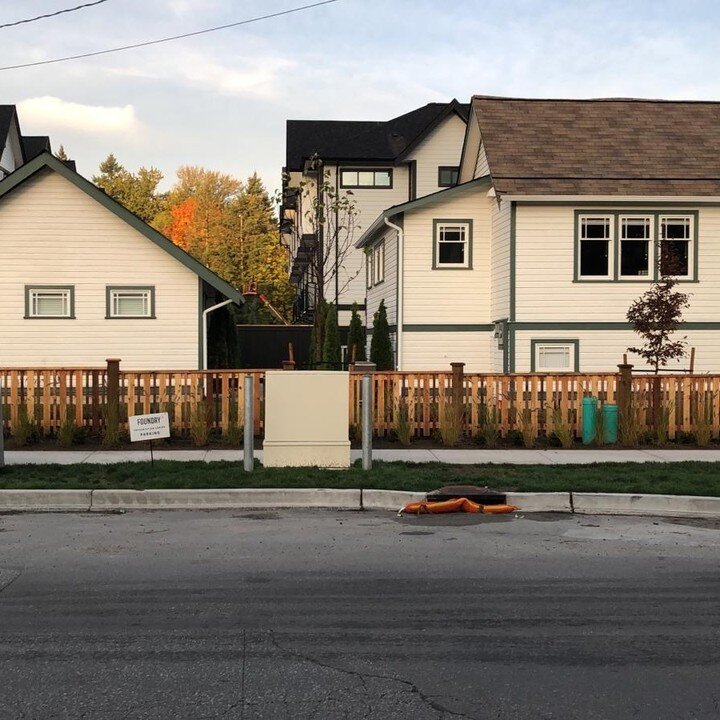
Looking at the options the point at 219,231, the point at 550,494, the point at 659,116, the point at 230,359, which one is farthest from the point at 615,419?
the point at 219,231

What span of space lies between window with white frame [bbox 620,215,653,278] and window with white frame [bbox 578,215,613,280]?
1.07 feet

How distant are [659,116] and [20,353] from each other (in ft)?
57.2

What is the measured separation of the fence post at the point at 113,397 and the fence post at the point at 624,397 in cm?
799

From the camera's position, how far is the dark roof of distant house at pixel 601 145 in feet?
75.9

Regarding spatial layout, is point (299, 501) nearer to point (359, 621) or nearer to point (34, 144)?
point (359, 621)

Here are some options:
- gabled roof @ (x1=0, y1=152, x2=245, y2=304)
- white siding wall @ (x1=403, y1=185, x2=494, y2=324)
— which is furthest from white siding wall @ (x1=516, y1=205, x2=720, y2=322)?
gabled roof @ (x1=0, y1=152, x2=245, y2=304)

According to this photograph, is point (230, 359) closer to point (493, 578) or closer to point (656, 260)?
point (656, 260)

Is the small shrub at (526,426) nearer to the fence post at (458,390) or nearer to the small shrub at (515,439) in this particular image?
the small shrub at (515,439)

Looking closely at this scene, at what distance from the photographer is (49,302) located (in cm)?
2361

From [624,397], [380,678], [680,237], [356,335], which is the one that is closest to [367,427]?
[624,397]

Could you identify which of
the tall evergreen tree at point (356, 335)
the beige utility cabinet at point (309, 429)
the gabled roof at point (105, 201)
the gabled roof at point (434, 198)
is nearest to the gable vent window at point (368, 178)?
the tall evergreen tree at point (356, 335)

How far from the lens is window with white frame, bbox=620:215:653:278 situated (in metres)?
23.5

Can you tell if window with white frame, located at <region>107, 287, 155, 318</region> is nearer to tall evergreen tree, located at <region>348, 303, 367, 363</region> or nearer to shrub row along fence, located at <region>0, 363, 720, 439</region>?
shrub row along fence, located at <region>0, 363, 720, 439</region>

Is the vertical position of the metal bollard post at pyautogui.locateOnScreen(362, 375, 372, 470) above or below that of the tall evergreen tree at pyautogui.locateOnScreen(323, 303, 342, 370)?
below
